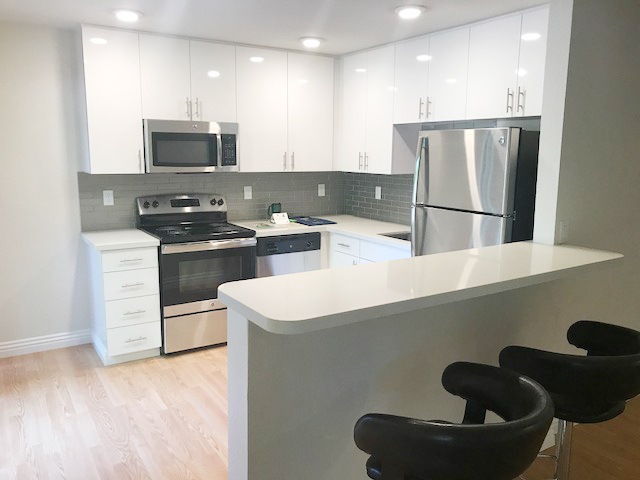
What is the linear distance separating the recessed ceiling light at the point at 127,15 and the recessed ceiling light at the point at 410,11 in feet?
5.17

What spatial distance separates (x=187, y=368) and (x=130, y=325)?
1.64 ft

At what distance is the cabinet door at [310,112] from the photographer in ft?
14.4

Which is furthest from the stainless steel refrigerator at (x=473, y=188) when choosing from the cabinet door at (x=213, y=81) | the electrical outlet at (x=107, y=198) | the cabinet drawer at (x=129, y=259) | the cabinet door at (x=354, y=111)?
the electrical outlet at (x=107, y=198)

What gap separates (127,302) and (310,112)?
212 centimetres

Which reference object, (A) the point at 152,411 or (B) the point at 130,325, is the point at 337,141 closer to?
(B) the point at 130,325

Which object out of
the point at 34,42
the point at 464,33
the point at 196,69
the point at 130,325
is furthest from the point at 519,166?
the point at 34,42

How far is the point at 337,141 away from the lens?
4.66m

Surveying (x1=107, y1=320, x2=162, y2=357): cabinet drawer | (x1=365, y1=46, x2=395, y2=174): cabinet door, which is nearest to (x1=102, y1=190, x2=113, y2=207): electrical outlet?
(x1=107, y1=320, x2=162, y2=357): cabinet drawer

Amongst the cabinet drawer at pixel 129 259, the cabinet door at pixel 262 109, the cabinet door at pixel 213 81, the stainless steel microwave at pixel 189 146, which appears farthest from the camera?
the cabinet door at pixel 262 109

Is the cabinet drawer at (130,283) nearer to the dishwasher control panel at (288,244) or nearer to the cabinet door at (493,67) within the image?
the dishwasher control panel at (288,244)

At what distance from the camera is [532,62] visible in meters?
3.01

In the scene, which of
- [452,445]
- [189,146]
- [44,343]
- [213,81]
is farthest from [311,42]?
[452,445]

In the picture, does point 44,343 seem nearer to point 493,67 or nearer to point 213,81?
point 213,81

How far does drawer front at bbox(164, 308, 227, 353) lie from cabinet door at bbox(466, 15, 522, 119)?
231 cm
